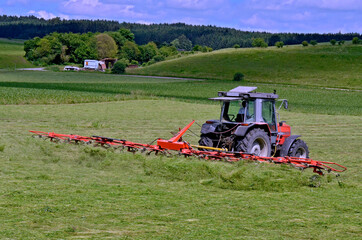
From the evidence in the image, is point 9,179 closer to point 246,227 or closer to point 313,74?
point 246,227

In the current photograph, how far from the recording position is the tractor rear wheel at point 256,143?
45.4 ft

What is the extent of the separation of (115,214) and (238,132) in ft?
19.7

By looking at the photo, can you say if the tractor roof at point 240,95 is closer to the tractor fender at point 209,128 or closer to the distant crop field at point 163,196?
Answer: the tractor fender at point 209,128

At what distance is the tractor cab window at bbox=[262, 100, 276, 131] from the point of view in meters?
15.3

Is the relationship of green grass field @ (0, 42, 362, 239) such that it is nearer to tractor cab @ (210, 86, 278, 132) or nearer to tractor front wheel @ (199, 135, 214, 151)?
tractor front wheel @ (199, 135, 214, 151)

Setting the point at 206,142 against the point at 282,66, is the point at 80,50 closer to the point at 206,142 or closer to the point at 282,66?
the point at 282,66

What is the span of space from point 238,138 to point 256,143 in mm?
554

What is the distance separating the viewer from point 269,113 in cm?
1548

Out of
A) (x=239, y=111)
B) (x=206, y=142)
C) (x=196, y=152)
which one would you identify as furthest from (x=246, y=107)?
(x=196, y=152)

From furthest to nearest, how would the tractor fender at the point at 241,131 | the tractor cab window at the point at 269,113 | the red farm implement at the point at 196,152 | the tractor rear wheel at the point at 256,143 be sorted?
the tractor cab window at the point at 269,113
the tractor fender at the point at 241,131
the tractor rear wheel at the point at 256,143
the red farm implement at the point at 196,152

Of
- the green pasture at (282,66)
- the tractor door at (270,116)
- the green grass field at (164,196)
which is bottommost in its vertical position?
the green grass field at (164,196)

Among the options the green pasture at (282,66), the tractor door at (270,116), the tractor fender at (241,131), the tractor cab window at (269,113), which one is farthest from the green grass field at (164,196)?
the green pasture at (282,66)

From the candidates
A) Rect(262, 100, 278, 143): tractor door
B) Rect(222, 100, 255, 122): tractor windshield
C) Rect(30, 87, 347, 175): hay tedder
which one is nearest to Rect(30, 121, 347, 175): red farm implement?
Result: Rect(30, 87, 347, 175): hay tedder

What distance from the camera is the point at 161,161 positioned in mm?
12961
